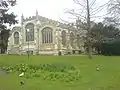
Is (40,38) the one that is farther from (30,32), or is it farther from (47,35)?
(30,32)

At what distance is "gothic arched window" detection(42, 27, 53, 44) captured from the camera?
7006 cm

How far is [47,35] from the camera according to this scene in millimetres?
71125

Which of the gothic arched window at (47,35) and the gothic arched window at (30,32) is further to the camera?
the gothic arched window at (30,32)

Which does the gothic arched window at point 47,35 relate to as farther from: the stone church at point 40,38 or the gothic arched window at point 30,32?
the gothic arched window at point 30,32

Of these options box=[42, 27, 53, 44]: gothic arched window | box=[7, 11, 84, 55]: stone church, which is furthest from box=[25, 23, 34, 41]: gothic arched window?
box=[42, 27, 53, 44]: gothic arched window

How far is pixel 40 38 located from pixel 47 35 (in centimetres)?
231

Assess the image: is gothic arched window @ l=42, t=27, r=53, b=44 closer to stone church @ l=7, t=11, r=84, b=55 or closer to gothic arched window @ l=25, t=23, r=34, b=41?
stone church @ l=7, t=11, r=84, b=55

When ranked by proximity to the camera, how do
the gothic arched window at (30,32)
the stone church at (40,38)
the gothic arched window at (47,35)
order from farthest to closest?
the gothic arched window at (30,32) → the gothic arched window at (47,35) → the stone church at (40,38)

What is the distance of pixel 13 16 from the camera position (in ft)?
66.5

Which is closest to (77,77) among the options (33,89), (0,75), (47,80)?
(47,80)

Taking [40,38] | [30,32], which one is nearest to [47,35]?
[40,38]

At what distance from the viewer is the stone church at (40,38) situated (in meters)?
67.5

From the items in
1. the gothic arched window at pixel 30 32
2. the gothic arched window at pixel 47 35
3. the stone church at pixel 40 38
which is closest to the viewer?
the stone church at pixel 40 38

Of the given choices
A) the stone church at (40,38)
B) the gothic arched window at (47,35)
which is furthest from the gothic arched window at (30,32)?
the gothic arched window at (47,35)
